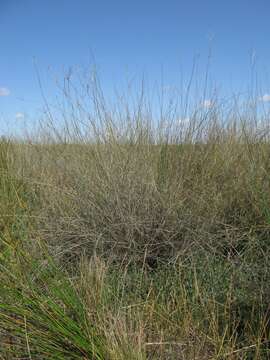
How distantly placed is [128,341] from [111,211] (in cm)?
96

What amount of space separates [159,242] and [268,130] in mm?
1227

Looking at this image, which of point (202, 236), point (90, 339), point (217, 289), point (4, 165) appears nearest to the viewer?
point (90, 339)

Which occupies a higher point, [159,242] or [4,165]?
[4,165]

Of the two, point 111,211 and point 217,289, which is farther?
point 111,211

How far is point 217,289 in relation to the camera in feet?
4.14

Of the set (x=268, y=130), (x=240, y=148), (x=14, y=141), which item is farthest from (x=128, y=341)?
(x=14, y=141)

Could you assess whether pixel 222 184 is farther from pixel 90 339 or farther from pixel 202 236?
pixel 90 339

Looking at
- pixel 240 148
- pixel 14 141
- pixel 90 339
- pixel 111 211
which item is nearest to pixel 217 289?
pixel 90 339

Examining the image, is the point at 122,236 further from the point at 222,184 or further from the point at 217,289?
the point at 222,184

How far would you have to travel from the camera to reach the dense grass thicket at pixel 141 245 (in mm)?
945

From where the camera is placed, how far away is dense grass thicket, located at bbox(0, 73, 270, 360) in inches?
37.2

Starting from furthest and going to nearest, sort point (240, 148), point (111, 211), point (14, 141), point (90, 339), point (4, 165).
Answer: point (14, 141) → point (4, 165) → point (240, 148) → point (111, 211) → point (90, 339)

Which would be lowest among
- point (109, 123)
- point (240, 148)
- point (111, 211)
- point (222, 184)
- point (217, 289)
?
point (217, 289)

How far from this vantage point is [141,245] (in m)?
1.70
